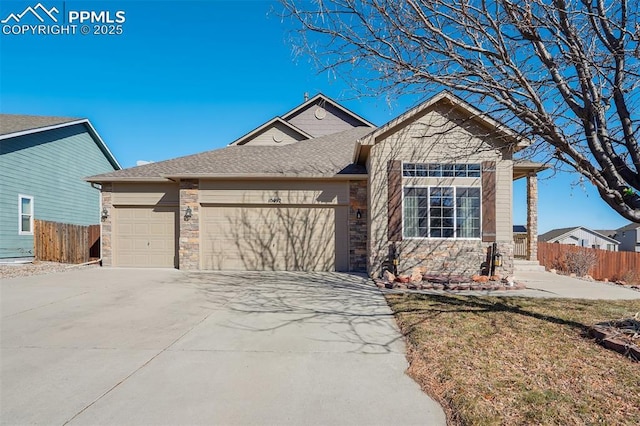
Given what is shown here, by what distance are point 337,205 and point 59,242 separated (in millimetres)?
10920

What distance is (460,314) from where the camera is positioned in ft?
19.4

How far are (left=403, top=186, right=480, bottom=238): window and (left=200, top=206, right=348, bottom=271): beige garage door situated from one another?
100 inches

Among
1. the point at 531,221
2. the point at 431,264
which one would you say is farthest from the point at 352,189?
the point at 531,221

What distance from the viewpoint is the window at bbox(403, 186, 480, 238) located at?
9.77 metres

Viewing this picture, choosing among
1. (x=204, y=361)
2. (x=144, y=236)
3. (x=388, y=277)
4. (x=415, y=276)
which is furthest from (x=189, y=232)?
(x=204, y=361)

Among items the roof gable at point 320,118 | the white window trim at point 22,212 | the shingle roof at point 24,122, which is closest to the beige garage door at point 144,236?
the white window trim at point 22,212

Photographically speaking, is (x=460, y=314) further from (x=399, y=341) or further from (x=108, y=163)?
(x=108, y=163)

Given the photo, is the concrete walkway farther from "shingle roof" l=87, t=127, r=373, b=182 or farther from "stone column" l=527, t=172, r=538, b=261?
"shingle roof" l=87, t=127, r=373, b=182

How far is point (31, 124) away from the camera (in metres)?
15.0

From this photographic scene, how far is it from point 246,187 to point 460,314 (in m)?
7.65

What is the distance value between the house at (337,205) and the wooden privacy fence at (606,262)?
438cm

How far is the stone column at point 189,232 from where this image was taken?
442 inches

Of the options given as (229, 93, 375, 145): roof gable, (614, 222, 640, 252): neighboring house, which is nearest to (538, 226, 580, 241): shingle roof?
(614, 222, 640, 252): neighboring house

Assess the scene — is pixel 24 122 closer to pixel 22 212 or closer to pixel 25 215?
pixel 22 212
